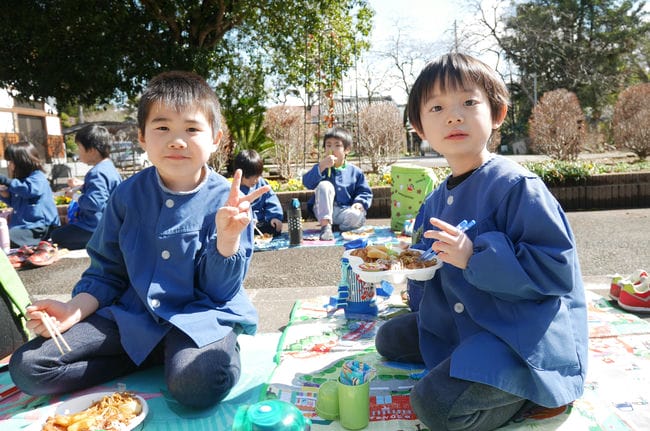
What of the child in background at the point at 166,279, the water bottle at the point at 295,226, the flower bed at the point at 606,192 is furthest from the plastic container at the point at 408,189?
the child in background at the point at 166,279

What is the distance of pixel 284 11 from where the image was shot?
10.7 metres

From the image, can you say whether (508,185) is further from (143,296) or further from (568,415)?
(143,296)

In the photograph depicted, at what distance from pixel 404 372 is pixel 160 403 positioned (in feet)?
3.63

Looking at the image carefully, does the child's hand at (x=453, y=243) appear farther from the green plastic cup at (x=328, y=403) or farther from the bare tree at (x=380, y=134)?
the bare tree at (x=380, y=134)

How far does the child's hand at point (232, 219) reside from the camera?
192 centimetres

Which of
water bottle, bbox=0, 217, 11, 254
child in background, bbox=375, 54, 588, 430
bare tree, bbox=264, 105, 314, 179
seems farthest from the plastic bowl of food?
bare tree, bbox=264, 105, 314, 179

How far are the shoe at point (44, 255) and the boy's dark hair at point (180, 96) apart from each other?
375 cm

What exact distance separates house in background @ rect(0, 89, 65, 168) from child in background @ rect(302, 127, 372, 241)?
56.7ft

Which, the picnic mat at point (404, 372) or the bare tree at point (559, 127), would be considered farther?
the bare tree at point (559, 127)

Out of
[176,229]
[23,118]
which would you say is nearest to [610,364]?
[176,229]

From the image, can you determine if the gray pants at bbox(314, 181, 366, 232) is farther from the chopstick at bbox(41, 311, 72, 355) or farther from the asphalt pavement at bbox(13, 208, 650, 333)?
the chopstick at bbox(41, 311, 72, 355)

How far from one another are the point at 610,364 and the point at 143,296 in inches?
85.5

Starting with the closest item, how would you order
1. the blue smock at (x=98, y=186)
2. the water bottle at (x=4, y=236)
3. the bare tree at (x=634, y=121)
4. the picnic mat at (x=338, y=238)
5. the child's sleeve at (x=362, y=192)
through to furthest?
the blue smock at (x=98, y=186)
the water bottle at (x=4, y=236)
the picnic mat at (x=338, y=238)
the child's sleeve at (x=362, y=192)
the bare tree at (x=634, y=121)

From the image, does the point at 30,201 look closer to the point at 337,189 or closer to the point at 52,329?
the point at 337,189
